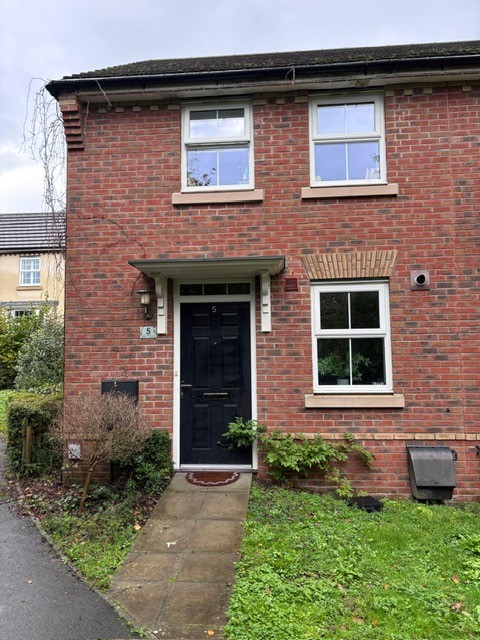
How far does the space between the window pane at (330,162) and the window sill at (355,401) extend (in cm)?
300

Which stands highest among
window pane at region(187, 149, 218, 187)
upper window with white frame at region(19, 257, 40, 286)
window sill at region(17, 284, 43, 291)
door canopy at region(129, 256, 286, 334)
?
upper window with white frame at region(19, 257, 40, 286)

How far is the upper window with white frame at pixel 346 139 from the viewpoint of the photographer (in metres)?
6.10

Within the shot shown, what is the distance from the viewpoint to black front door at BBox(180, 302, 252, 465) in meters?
6.02

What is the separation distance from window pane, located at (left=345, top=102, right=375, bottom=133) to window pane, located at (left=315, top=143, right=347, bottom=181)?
301mm

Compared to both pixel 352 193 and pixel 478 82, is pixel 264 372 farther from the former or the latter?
pixel 478 82

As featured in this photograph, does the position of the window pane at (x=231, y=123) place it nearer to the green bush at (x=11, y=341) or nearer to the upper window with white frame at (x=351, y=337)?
the upper window with white frame at (x=351, y=337)

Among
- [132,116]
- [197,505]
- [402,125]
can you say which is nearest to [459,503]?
[197,505]

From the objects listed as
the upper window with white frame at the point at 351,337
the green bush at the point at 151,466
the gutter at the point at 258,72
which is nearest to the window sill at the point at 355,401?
the upper window with white frame at the point at 351,337

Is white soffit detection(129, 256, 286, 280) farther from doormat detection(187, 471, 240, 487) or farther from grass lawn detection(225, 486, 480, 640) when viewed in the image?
grass lawn detection(225, 486, 480, 640)

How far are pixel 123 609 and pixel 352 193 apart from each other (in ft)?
17.3

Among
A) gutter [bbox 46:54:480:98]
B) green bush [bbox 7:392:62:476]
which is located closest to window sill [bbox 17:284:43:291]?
green bush [bbox 7:392:62:476]

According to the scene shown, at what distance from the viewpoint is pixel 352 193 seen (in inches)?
234

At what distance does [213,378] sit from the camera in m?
6.09

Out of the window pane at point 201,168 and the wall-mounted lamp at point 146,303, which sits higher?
the window pane at point 201,168
